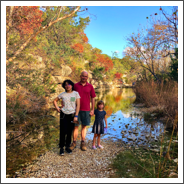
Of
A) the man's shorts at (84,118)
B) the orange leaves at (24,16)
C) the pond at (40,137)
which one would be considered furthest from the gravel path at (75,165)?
the orange leaves at (24,16)

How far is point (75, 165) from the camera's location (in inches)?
144

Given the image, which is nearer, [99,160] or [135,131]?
[99,160]

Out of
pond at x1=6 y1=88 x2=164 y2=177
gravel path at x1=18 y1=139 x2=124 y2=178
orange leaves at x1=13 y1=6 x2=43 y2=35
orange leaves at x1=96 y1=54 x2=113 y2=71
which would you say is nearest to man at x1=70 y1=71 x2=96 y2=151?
gravel path at x1=18 y1=139 x2=124 y2=178

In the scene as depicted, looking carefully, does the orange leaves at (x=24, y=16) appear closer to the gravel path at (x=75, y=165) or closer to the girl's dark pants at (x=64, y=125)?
the girl's dark pants at (x=64, y=125)

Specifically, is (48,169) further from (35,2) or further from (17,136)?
(35,2)

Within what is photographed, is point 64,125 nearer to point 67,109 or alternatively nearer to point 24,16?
point 67,109

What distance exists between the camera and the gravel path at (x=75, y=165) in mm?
3324

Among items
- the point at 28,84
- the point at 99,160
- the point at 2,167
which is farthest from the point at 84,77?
the point at 28,84

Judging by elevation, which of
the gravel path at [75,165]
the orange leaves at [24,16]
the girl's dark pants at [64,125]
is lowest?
the gravel path at [75,165]

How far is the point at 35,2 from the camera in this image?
161 inches

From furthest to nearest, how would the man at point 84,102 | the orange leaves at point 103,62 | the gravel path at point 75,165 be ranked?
the orange leaves at point 103,62
the man at point 84,102
the gravel path at point 75,165

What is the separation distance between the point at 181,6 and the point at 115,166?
3962 millimetres

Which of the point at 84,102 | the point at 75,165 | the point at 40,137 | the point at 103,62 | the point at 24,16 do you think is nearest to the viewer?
the point at 75,165

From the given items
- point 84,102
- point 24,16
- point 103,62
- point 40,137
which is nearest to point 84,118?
point 84,102
